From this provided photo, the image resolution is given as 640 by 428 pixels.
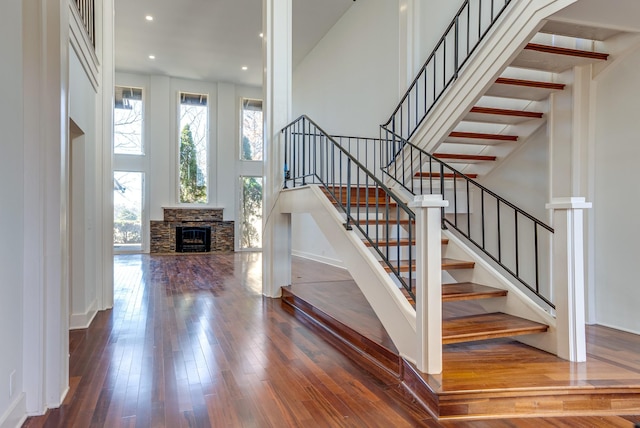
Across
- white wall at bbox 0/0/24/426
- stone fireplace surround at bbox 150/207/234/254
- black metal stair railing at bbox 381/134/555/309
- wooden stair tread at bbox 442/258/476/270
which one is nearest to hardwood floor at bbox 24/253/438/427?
white wall at bbox 0/0/24/426

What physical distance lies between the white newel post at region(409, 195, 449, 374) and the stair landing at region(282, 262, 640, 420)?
0.44ft

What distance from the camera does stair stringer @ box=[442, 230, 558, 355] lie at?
2.83m

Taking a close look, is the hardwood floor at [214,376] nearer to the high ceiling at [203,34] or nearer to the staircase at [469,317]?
the staircase at [469,317]

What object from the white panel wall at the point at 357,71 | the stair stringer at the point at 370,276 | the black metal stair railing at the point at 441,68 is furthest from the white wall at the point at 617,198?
the white panel wall at the point at 357,71

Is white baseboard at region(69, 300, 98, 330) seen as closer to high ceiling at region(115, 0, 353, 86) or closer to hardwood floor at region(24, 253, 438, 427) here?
hardwood floor at region(24, 253, 438, 427)

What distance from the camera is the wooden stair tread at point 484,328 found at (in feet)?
8.82

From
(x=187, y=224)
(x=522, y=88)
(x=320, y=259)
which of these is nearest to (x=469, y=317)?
(x=522, y=88)

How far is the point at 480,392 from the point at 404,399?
1.48ft

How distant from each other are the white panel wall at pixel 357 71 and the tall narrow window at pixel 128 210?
5.54 meters

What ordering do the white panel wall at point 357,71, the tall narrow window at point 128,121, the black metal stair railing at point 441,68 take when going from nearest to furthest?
1. the black metal stair railing at point 441,68
2. the white panel wall at point 357,71
3. the tall narrow window at point 128,121

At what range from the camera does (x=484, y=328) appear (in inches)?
111

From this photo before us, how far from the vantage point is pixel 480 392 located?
2.20 meters

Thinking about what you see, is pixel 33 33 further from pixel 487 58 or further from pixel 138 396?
pixel 487 58

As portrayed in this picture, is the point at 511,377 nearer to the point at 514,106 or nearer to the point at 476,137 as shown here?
the point at 476,137
